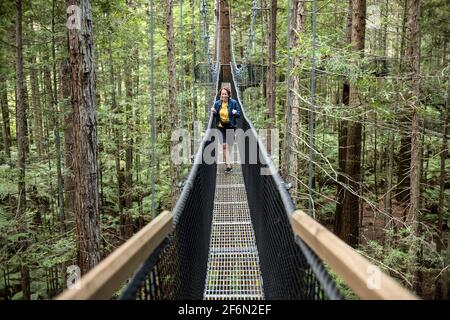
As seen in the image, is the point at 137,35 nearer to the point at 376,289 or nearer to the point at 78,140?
the point at 78,140

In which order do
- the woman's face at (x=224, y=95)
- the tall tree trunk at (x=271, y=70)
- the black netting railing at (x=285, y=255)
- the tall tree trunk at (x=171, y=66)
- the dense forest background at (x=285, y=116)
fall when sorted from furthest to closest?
the tall tree trunk at (x=171, y=66)
the tall tree trunk at (x=271, y=70)
the woman's face at (x=224, y=95)
the dense forest background at (x=285, y=116)
the black netting railing at (x=285, y=255)

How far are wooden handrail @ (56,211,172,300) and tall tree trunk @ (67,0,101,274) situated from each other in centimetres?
351

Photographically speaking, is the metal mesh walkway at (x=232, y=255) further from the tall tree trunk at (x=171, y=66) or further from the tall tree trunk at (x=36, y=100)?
the tall tree trunk at (x=36, y=100)

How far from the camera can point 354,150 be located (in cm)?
812

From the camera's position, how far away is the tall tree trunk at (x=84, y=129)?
4449 millimetres

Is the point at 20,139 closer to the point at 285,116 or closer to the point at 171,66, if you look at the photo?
the point at 171,66

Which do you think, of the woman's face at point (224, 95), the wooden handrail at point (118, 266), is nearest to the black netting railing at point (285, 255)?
the wooden handrail at point (118, 266)

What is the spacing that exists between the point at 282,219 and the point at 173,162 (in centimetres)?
639

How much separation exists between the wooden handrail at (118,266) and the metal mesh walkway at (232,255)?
65.4 inches

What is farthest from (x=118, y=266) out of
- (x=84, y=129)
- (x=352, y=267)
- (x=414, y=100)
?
(x=414, y=100)

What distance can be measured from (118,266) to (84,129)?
3.92 meters

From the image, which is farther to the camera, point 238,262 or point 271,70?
point 271,70

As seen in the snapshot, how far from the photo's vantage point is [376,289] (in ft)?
2.84
